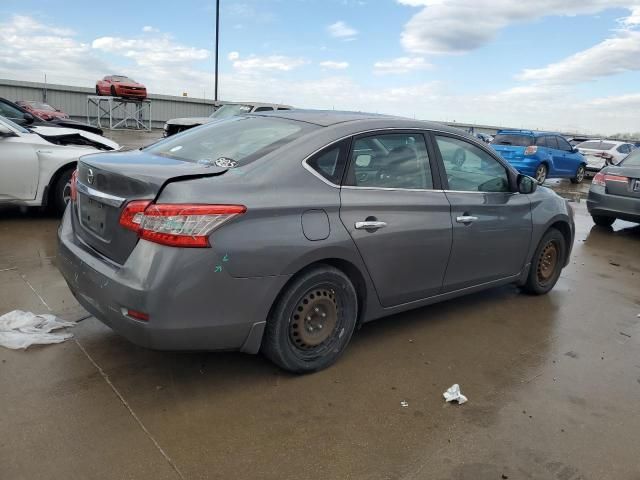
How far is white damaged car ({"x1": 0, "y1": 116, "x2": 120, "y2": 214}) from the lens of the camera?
6.20m

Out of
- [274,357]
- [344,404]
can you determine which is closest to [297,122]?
[274,357]

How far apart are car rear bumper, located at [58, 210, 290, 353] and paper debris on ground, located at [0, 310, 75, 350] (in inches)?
29.8

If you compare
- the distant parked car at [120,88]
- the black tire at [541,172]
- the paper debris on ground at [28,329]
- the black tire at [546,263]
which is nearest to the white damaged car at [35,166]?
the paper debris on ground at [28,329]

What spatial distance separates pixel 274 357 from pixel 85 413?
1.04m

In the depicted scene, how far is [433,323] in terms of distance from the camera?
426 centimetres

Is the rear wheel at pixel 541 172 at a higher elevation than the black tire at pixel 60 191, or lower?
higher

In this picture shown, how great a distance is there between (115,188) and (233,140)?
0.87 m

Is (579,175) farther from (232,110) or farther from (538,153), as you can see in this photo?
(232,110)

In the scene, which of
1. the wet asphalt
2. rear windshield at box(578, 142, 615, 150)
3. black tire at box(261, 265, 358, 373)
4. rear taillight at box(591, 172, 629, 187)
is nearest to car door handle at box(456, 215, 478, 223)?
the wet asphalt

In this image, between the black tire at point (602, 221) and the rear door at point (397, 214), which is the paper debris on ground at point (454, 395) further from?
the black tire at point (602, 221)

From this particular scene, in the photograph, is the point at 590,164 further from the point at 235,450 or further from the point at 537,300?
the point at 235,450

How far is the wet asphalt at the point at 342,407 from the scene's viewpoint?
2.45m

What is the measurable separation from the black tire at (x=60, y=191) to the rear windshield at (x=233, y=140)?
349 cm

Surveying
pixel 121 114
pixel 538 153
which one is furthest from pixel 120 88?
pixel 538 153
